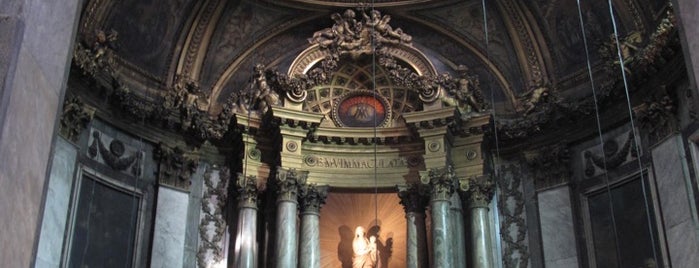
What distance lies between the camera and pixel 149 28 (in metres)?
16.6

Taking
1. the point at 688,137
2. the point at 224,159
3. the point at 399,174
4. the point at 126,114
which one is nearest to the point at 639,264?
the point at 688,137

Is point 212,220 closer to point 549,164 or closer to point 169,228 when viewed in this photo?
point 169,228

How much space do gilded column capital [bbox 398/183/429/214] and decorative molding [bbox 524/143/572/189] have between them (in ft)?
8.21

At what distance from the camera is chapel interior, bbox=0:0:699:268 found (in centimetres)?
1403

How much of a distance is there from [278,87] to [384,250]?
458cm

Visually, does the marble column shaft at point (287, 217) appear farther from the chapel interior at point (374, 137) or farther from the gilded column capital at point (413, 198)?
the gilded column capital at point (413, 198)

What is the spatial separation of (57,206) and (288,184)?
4.74 m

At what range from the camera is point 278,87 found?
17172mm

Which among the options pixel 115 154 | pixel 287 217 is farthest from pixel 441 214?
pixel 115 154

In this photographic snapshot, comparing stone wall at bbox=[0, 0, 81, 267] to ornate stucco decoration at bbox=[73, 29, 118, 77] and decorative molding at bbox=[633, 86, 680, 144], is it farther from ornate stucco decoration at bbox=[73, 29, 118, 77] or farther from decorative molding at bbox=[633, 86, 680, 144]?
decorative molding at bbox=[633, 86, 680, 144]

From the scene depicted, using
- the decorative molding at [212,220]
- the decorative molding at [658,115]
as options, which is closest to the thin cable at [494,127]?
the decorative molding at [658,115]

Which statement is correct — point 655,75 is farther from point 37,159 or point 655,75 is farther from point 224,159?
point 37,159

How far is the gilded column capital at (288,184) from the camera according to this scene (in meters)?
15.9

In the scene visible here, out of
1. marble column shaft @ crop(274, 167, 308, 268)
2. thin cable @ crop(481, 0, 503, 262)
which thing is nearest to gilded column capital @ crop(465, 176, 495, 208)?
thin cable @ crop(481, 0, 503, 262)
